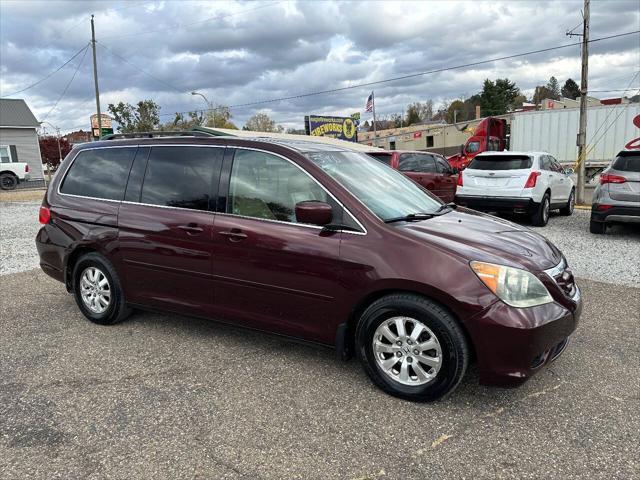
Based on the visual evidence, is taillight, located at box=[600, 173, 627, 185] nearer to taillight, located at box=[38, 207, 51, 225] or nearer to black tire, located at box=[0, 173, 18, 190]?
taillight, located at box=[38, 207, 51, 225]

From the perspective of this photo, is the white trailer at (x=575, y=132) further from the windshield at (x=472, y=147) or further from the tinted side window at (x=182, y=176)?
the tinted side window at (x=182, y=176)

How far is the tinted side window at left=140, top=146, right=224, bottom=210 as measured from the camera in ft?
13.2

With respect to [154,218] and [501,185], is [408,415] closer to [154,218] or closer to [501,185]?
[154,218]

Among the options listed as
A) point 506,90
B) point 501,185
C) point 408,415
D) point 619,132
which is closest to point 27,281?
point 408,415

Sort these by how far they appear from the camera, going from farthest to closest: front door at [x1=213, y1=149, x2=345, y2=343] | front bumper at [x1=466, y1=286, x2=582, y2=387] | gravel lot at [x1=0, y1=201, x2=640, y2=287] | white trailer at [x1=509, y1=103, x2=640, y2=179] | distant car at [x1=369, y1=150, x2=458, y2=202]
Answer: white trailer at [x1=509, y1=103, x2=640, y2=179] < distant car at [x1=369, y1=150, x2=458, y2=202] < gravel lot at [x1=0, y1=201, x2=640, y2=287] < front door at [x1=213, y1=149, x2=345, y2=343] < front bumper at [x1=466, y1=286, x2=582, y2=387]

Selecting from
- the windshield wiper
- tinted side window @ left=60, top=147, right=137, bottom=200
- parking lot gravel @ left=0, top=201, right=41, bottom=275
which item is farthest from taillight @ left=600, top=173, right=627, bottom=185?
parking lot gravel @ left=0, top=201, right=41, bottom=275

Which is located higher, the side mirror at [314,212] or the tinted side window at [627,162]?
the side mirror at [314,212]

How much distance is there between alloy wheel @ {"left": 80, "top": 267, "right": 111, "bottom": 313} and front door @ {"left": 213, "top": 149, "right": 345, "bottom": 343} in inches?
55.3

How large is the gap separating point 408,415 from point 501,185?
8.42m

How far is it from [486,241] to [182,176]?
97.6 inches

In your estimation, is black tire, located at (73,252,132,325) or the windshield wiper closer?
the windshield wiper

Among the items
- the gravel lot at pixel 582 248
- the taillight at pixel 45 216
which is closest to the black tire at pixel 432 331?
the taillight at pixel 45 216

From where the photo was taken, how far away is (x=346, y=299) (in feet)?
11.0

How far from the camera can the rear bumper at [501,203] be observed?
10336mm
